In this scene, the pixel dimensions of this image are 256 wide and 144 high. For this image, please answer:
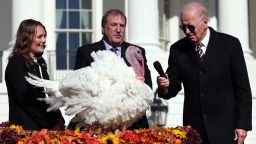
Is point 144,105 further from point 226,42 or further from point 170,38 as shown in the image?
point 170,38

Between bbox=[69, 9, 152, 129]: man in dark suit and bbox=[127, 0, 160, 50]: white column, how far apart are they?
32.8 ft

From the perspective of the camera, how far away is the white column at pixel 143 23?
16719 mm

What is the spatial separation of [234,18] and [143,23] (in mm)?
2711

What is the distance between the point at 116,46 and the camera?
21.7 ft

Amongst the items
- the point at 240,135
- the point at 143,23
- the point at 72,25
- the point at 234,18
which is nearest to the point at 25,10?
the point at 143,23

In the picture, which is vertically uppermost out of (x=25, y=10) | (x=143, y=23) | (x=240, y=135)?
(x=25, y=10)

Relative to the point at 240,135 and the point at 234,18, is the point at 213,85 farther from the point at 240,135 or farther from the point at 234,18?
the point at 234,18

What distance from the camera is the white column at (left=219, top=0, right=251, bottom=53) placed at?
18078mm

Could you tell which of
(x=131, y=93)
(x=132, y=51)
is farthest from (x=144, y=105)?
(x=132, y=51)

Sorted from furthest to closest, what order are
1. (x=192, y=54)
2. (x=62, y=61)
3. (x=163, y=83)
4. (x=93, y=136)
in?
1. (x=62, y=61)
2. (x=192, y=54)
3. (x=163, y=83)
4. (x=93, y=136)

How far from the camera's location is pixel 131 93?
213 inches

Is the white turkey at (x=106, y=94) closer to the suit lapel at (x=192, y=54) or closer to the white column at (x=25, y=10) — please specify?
the suit lapel at (x=192, y=54)

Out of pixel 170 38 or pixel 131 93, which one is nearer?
pixel 131 93

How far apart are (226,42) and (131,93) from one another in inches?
58.5
